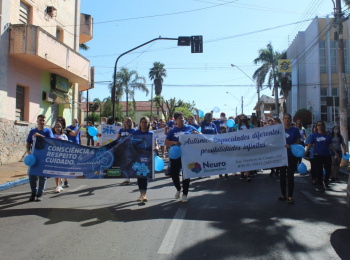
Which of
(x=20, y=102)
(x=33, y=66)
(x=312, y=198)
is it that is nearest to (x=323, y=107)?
(x=33, y=66)

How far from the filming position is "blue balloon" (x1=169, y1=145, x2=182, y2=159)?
21.5 feet

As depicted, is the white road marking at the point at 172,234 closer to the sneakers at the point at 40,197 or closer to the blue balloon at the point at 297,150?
the blue balloon at the point at 297,150

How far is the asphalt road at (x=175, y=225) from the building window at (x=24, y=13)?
31.0ft

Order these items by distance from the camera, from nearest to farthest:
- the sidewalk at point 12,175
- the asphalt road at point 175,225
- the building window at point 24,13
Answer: the asphalt road at point 175,225, the sidewalk at point 12,175, the building window at point 24,13

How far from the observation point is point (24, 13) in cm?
1428

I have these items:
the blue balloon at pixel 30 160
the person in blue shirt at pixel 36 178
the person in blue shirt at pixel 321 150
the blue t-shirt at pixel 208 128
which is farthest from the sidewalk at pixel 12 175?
the person in blue shirt at pixel 321 150

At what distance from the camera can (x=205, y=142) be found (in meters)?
6.97

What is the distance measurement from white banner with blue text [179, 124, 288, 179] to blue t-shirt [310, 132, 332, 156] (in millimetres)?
1677

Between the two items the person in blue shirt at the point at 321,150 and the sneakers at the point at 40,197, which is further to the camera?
the person in blue shirt at the point at 321,150

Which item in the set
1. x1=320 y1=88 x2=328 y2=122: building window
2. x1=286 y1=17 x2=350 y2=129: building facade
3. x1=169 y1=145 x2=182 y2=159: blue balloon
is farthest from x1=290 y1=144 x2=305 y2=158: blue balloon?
x1=320 y1=88 x2=328 y2=122: building window

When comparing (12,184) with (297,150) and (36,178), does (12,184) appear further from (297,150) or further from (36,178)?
(297,150)

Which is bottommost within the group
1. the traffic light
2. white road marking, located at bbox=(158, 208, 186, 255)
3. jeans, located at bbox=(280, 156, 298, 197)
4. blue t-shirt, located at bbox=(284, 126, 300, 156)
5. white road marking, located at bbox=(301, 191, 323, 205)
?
white road marking, located at bbox=(158, 208, 186, 255)

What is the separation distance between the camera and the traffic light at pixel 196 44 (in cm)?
1619

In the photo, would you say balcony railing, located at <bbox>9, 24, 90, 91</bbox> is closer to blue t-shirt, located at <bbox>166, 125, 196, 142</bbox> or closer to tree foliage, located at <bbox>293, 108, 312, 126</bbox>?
blue t-shirt, located at <bbox>166, 125, 196, 142</bbox>
